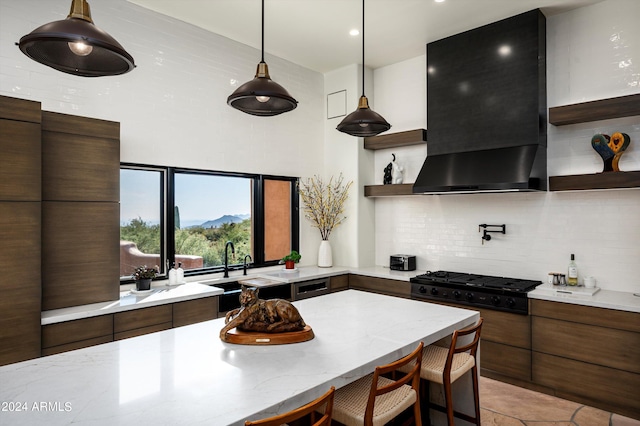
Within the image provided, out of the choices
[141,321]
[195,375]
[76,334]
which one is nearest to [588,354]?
[195,375]

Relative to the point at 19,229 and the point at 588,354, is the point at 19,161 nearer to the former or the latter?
the point at 19,229

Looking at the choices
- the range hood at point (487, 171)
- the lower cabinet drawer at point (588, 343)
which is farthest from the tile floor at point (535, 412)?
the range hood at point (487, 171)

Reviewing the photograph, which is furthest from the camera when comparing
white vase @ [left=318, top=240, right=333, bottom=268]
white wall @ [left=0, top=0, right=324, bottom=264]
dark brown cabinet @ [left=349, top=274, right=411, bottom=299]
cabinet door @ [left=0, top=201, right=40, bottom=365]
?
white vase @ [left=318, top=240, right=333, bottom=268]

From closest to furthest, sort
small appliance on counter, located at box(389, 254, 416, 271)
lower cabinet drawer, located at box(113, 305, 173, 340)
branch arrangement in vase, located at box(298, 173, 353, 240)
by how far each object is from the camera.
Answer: lower cabinet drawer, located at box(113, 305, 173, 340), small appliance on counter, located at box(389, 254, 416, 271), branch arrangement in vase, located at box(298, 173, 353, 240)

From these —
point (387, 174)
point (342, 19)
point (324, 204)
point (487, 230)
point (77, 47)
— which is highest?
point (342, 19)

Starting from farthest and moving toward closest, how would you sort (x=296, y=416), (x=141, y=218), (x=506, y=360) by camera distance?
(x=141, y=218) < (x=506, y=360) < (x=296, y=416)

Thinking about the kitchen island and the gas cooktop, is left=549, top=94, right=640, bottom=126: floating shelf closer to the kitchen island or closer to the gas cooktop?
the gas cooktop

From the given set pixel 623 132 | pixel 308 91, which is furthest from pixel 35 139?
pixel 623 132

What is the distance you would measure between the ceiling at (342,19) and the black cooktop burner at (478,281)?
2663 mm

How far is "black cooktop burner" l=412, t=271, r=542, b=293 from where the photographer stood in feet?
12.4

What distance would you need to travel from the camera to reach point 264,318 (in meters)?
2.14

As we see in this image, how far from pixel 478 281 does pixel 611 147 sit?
66.4 inches

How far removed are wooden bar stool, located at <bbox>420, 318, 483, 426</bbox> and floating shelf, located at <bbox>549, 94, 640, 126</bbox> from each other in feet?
7.35

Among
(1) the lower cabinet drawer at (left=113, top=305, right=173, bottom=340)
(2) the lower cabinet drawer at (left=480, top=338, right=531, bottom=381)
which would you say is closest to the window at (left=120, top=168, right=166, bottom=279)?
(1) the lower cabinet drawer at (left=113, top=305, right=173, bottom=340)
